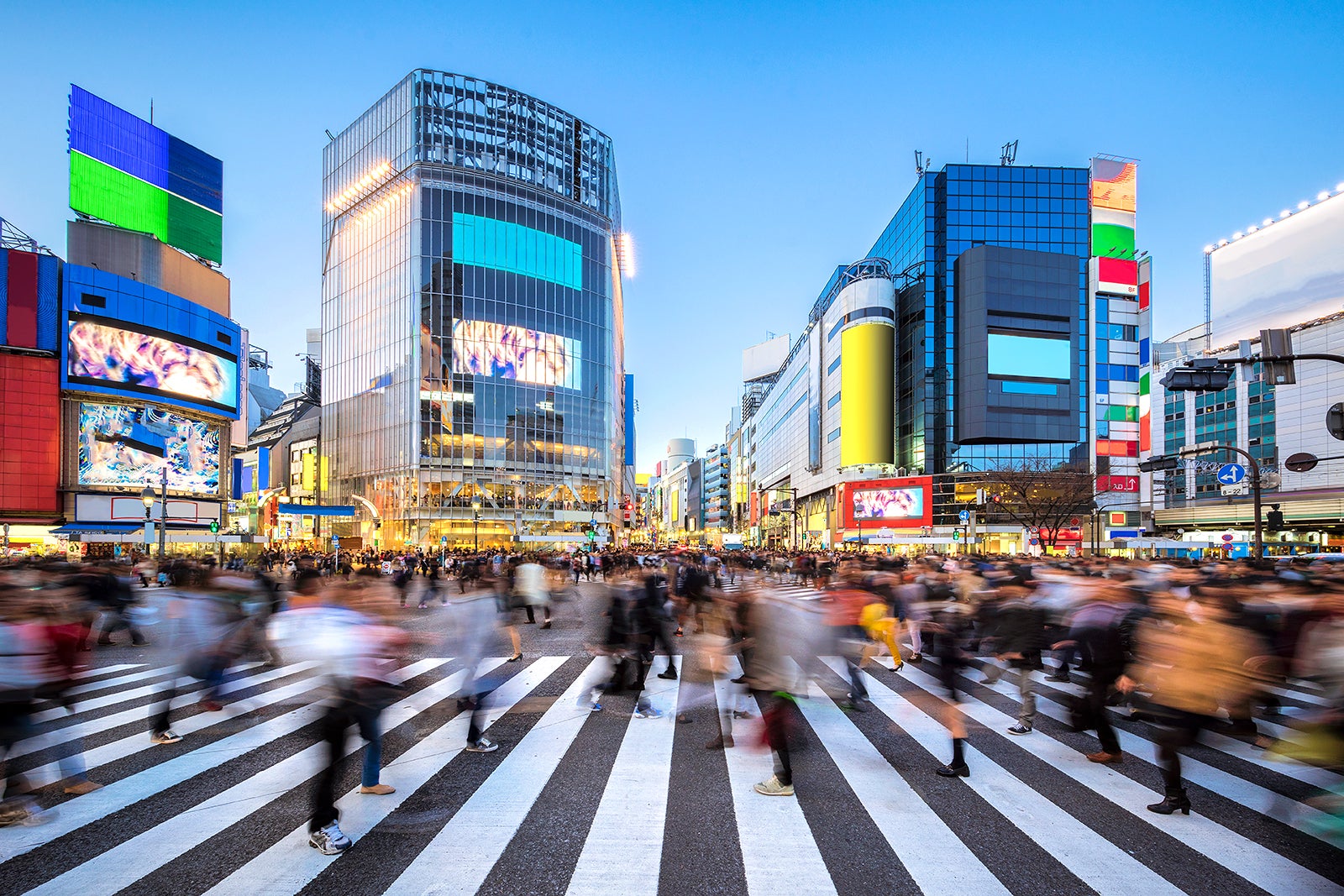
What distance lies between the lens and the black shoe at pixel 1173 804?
18.5ft

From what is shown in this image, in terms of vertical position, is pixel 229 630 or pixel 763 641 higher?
pixel 763 641

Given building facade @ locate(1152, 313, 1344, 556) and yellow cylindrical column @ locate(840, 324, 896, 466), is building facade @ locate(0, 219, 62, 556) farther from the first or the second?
building facade @ locate(1152, 313, 1344, 556)

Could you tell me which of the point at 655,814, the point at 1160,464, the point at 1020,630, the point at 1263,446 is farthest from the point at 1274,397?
the point at 655,814

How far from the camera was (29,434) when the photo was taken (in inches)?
1950

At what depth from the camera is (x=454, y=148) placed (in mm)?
68562

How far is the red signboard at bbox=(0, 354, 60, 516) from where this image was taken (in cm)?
4872

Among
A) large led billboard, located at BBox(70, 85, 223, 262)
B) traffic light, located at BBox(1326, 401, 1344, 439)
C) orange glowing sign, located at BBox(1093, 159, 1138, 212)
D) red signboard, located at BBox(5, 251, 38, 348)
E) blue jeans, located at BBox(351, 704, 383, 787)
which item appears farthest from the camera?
orange glowing sign, located at BBox(1093, 159, 1138, 212)

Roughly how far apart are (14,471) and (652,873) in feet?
219

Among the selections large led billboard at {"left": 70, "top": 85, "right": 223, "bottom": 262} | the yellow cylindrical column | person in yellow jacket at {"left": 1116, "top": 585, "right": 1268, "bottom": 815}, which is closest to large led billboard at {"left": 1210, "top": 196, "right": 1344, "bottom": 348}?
the yellow cylindrical column

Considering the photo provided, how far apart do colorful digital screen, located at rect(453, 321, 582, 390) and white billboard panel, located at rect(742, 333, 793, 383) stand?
92433 mm

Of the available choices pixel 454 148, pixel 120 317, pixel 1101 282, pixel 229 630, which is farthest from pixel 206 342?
pixel 1101 282

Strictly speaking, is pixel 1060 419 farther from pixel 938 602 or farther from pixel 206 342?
pixel 206 342

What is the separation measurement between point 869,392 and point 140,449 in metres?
73.1

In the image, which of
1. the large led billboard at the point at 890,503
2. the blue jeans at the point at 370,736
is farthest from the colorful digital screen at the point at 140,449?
the large led billboard at the point at 890,503
